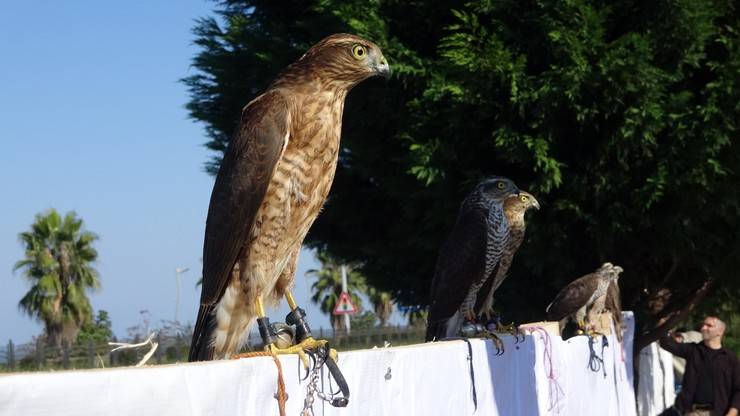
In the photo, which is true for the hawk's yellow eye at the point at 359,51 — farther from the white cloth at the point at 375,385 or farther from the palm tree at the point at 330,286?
the palm tree at the point at 330,286

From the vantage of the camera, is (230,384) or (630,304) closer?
(230,384)

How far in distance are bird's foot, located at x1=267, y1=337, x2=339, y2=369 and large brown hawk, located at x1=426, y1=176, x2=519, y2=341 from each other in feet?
10.1

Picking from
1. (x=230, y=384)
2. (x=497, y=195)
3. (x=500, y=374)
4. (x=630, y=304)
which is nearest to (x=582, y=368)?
(x=497, y=195)

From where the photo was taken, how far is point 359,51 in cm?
404

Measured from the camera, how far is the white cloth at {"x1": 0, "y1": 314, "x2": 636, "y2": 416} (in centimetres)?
216

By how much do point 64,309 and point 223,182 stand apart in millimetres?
33285

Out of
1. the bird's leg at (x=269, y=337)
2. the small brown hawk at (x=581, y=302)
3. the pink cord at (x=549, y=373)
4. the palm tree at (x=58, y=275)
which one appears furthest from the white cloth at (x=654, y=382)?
the palm tree at (x=58, y=275)

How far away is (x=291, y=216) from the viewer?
390 cm

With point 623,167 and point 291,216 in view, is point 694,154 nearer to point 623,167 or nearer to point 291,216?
point 623,167

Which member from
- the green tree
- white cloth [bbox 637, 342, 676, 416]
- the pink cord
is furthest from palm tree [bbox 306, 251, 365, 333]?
the pink cord

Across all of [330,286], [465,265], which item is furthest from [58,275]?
[465,265]

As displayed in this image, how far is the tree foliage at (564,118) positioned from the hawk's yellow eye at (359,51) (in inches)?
229

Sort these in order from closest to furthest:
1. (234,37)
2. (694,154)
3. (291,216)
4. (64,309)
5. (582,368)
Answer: (291,216) < (582,368) < (694,154) < (234,37) < (64,309)

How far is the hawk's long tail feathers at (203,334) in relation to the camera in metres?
3.94
